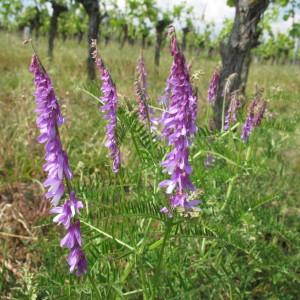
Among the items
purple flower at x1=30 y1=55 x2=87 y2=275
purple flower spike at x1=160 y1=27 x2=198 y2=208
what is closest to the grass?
purple flower spike at x1=160 y1=27 x2=198 y2=208

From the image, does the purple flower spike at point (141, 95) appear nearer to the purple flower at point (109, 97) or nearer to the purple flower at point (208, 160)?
the purple flower at point (109, 97)

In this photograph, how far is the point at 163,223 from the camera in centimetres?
162

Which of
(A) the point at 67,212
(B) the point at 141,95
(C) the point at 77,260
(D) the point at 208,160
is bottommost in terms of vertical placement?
(D) the point at 208,160

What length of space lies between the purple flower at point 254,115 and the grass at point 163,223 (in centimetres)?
5

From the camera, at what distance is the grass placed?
1464 mm

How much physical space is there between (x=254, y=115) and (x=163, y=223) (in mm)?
889

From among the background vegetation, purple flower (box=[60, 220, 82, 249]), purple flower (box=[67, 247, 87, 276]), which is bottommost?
the background vegetation

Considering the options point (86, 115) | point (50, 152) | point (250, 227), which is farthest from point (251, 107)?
point (86, 115)

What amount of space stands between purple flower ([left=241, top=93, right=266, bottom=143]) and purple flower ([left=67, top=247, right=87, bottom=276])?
4.27ft

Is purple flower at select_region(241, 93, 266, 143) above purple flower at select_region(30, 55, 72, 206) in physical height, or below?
below

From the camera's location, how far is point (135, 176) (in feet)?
6.33

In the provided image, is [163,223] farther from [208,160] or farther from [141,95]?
[208,160]

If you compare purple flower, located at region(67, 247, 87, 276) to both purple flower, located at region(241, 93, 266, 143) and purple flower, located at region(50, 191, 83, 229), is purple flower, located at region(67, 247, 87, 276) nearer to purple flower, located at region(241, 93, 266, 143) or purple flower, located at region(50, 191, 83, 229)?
purple flower, located at region(50, 191, 83, 229)

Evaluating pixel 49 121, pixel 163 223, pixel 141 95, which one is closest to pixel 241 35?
pixel 141 95
